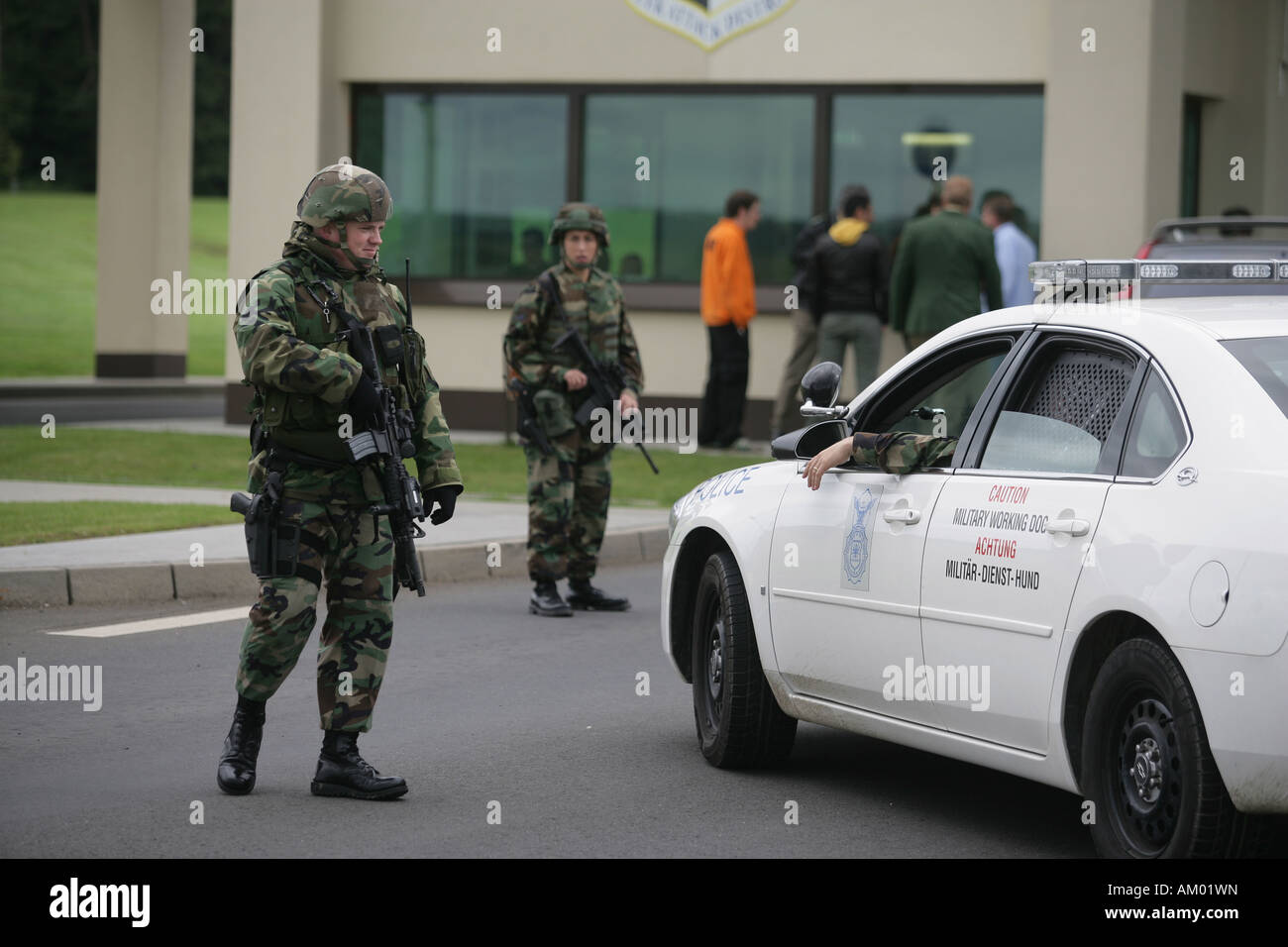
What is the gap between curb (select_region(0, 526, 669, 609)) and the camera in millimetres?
10344

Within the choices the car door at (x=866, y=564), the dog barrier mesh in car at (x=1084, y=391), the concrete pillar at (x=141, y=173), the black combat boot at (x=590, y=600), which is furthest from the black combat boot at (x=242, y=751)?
the concrete pillar at (x=141, y=173)

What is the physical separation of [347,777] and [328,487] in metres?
0.89

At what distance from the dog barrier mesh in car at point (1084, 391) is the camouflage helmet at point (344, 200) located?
2.01m

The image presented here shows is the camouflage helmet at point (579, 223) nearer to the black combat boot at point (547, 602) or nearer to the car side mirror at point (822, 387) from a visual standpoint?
the black combat boot at point (547, 602)

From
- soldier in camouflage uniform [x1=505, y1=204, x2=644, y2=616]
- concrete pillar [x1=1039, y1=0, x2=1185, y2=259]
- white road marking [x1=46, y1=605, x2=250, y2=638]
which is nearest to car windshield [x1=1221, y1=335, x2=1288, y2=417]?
soldier in camouflage uniform [x1=505, y1=204, x2=644, y2=616]

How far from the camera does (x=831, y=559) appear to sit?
6355 mm

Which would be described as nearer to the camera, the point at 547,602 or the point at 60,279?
the point at 547,602

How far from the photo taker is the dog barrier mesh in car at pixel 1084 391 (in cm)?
559

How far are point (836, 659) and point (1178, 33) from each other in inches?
551

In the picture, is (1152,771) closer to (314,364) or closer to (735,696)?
(735,696)

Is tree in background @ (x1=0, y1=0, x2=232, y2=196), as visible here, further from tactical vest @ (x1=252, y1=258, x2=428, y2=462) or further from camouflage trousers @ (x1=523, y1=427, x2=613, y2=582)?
tactical vest @ (x1=252, y1=258, x2=428, y2=462)

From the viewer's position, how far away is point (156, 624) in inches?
390

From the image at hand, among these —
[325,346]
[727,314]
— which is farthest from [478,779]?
[727,314]
